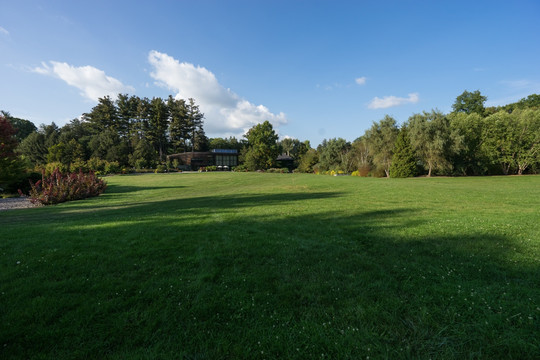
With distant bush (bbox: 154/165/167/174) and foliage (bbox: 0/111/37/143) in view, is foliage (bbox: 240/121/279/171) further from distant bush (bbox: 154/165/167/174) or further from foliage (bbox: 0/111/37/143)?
foliage (bbox: 0/111/37/143)

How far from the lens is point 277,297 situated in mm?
3287

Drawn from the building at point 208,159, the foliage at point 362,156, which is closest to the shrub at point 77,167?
the building at point 208,159

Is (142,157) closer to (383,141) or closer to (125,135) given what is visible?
(125,135)

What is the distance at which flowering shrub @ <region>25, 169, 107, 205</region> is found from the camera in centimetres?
1431

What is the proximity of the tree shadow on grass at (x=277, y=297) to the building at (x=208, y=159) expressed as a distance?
195 feet

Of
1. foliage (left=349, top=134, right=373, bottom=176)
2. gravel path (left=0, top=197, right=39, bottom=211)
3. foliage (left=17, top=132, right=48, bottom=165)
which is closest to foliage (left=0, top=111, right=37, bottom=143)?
foliage (left=17, top=132, right=48, bottom=165)

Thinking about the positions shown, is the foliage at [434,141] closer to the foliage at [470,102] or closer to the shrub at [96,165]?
the foliage at [470,102]

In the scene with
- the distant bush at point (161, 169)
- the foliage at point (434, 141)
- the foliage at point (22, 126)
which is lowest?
the distant bush at point (161, 169)

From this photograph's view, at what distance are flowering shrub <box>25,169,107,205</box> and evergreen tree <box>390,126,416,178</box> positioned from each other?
3720 cm

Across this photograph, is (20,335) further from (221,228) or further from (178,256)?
(221,228)

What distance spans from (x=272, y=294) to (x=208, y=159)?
65.0m

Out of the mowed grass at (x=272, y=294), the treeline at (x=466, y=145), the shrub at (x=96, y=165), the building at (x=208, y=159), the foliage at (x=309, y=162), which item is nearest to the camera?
the mowed grass at (x=272, y=294)

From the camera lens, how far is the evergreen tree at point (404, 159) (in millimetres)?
32594

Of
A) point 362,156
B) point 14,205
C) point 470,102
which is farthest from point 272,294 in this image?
point 470,102
